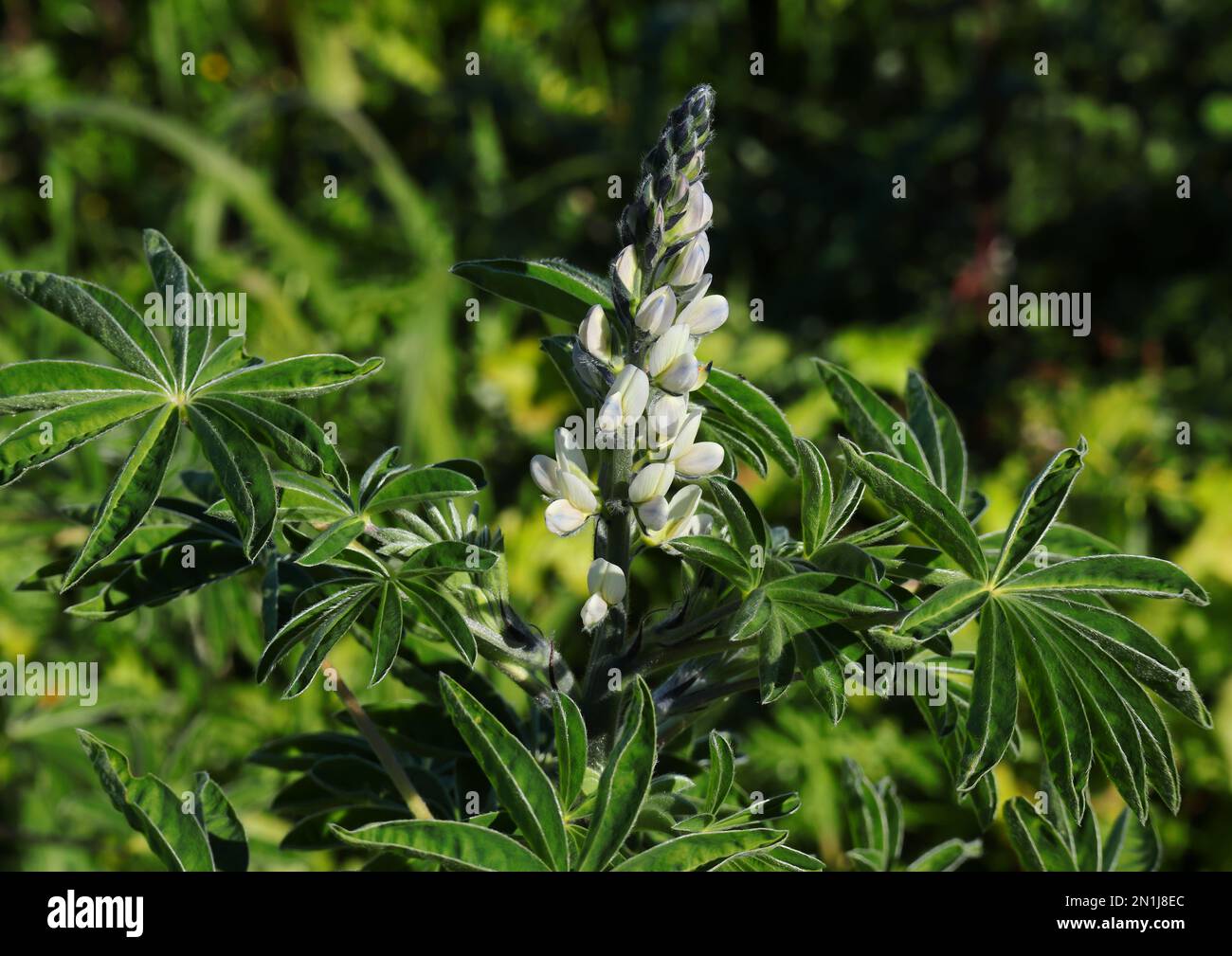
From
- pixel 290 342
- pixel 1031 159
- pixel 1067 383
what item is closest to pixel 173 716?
pixel 290 342

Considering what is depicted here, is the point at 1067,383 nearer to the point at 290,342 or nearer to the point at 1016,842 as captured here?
the point at 290,342

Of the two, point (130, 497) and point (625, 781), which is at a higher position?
point (130, 497)

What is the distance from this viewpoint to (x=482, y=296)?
10.4 ft

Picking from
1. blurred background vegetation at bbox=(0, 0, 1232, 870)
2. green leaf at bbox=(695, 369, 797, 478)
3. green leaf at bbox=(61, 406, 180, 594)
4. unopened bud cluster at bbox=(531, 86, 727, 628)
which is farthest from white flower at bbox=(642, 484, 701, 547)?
blurred background vegetation at bbox=(0, 0, 1232, 870)

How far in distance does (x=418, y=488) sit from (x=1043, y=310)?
104 inches

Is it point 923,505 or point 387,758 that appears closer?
point 923,505

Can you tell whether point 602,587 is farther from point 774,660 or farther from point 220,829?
point 220,829

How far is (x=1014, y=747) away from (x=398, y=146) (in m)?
3.26

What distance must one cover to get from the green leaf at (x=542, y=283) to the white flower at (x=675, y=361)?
0.09 metres

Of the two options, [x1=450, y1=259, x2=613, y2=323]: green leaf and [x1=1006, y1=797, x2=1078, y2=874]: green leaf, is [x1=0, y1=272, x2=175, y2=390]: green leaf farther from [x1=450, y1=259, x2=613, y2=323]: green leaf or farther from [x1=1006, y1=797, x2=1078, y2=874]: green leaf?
[x1=1006, y1=797, x2=1078, y2=874]: green leaf

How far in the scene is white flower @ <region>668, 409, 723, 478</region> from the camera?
2.48 ft

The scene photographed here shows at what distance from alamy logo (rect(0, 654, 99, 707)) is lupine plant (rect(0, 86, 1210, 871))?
3.01 ft

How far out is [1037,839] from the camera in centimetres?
97
